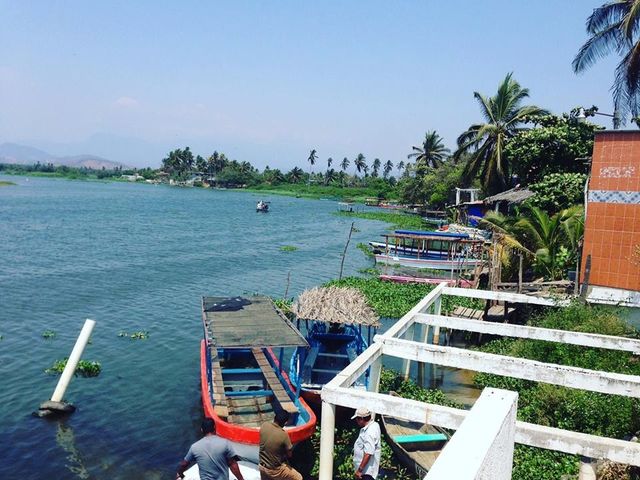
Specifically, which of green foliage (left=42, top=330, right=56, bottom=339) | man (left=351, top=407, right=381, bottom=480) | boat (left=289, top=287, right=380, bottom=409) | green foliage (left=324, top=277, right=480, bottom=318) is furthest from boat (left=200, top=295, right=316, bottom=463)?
green foliage (left=324, top=277, right=480, bottom=318)

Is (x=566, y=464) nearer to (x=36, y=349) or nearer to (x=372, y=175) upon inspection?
(x=36, y=349)

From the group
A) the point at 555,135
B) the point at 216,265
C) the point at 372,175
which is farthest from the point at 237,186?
the point at 555,135

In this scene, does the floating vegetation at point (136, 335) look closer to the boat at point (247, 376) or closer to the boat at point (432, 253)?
the boat at point (247, 376)

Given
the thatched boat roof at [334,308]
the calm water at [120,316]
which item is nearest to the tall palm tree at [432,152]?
the calm water at [120,316]

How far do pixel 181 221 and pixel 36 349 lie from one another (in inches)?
1737

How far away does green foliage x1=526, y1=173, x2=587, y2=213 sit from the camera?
23094 mm

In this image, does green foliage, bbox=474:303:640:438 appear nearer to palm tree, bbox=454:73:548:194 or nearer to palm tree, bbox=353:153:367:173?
palm tree, bbox=454:73:548:194

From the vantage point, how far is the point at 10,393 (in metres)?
14.6

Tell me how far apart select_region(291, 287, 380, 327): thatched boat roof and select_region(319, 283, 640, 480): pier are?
161 cm

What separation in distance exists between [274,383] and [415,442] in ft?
11.8

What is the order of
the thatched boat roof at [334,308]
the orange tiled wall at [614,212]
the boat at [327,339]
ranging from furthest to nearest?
the orange tiled wall at [614,212] → the thatched boat roof at [334,308] → the boat at [327,339]

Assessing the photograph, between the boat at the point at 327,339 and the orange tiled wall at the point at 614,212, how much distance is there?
6.69 metres

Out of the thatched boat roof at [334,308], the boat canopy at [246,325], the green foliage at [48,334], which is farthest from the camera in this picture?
the green foliage at [48,334]

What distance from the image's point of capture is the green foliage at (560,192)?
75.8 feet
